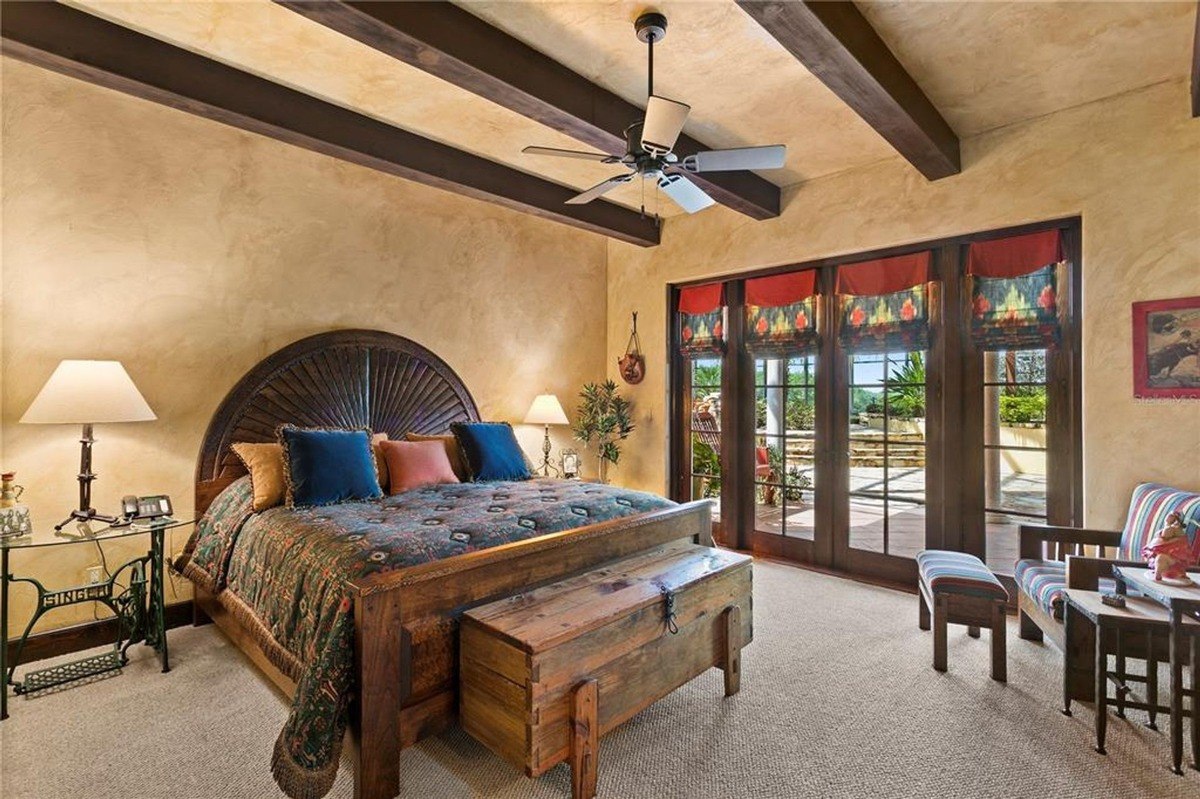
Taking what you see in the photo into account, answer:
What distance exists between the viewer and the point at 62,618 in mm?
2988

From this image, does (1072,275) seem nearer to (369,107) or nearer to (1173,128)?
(1173,128)

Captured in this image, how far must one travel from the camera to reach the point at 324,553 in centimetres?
221

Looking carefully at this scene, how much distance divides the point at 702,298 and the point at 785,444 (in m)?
1.58

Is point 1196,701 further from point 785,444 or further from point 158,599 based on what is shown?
point 158,599

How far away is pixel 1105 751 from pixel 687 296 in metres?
4.20

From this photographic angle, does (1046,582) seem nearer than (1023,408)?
Yes

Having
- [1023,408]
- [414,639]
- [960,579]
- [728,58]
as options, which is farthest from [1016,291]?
[414,639]

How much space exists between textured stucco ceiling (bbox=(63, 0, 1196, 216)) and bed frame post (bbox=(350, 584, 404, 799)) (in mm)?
2521

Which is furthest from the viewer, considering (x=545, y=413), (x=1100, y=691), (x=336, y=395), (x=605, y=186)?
(x=545, y=413)

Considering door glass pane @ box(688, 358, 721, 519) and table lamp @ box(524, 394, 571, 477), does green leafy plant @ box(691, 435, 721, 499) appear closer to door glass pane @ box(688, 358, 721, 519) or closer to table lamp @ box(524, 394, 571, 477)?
door glass pane @ box(688, 358, 721, 519)

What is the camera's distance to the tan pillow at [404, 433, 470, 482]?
13.1 ft

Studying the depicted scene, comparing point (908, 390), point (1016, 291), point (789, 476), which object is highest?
point (1016, 291)

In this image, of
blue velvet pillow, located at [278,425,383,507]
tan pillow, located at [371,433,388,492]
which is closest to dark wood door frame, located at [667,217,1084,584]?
tan pillow, located at [371,433,388,492]

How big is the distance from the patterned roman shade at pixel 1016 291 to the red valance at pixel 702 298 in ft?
6.46
